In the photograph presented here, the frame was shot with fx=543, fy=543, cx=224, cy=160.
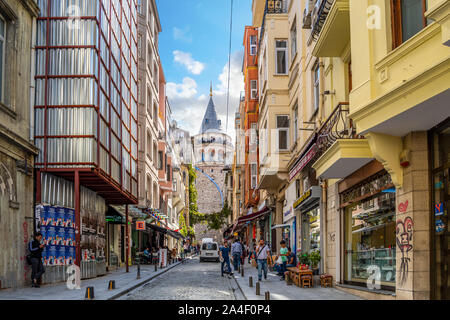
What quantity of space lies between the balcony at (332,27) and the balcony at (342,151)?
1576 millimetres

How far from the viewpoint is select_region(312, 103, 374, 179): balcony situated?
11.9 m

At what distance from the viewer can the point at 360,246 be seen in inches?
540

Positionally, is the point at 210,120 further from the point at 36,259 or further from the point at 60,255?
the point at 36,259

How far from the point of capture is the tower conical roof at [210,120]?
527 ft

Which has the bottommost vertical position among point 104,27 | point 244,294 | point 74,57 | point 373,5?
point 244,294

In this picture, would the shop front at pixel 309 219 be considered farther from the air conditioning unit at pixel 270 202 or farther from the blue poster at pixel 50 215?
A: the blue poster at pixel 50 215

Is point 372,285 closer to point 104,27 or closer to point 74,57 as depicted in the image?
point 74,57

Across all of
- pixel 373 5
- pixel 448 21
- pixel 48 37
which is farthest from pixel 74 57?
pixel 448 21

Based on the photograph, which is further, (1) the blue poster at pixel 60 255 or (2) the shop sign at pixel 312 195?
(1) the blue poster at pixel 60 255

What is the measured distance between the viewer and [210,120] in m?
162

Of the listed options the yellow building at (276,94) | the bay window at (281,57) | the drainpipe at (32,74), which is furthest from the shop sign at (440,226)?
the bay window at (281,57)

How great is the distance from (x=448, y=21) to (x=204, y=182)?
126693 mm

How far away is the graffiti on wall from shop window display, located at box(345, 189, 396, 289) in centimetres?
87

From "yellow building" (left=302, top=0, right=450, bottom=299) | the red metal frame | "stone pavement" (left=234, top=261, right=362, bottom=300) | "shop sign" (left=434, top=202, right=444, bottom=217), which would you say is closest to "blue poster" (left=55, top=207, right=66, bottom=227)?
the red metal frame
